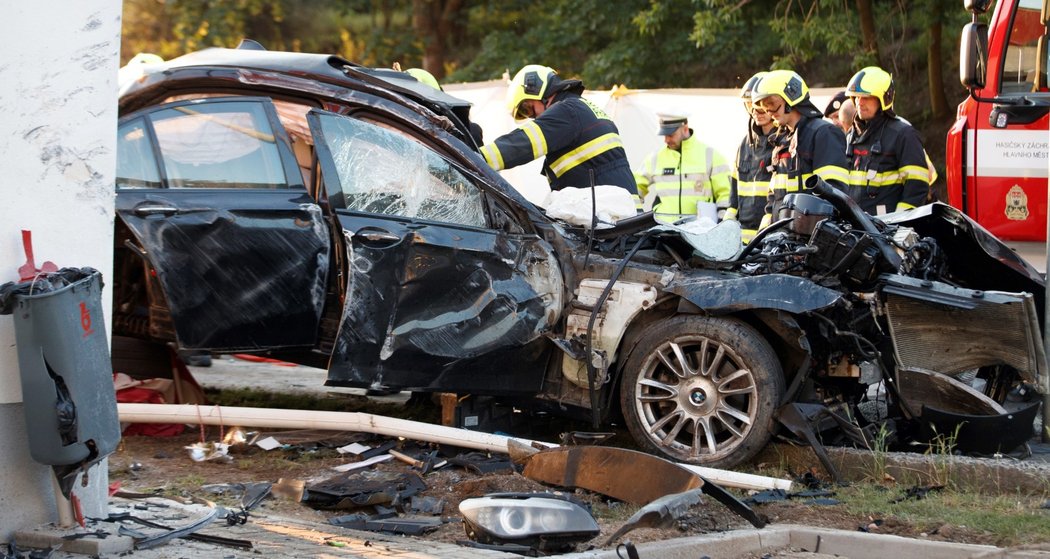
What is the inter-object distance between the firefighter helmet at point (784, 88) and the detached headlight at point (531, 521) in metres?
4.67

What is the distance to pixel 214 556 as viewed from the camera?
425cm

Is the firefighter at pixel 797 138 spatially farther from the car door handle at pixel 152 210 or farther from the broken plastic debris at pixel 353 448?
the car door handle at pixel 152 210

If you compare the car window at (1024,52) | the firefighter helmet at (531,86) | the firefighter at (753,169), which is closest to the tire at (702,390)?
the firefighter helmet at (531,86)

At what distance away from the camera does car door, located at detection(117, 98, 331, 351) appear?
20.1 feet

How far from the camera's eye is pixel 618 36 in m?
18.2

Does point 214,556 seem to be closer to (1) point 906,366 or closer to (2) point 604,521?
(2) point 604,521

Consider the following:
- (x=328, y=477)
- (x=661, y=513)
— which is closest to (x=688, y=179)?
(x=328, y=477)

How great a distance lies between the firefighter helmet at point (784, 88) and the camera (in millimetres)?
8484

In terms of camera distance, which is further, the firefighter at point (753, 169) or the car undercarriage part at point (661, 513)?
the firefighter at point (753, 169)

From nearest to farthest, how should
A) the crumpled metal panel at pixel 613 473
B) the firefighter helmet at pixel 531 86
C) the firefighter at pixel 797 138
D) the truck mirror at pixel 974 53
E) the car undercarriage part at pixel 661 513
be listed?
the car undercarriage part at pixel 661 513 < the crumpled metal panel at pixel 613 473 < the truck mirror at pixel 974 53 < the firefighter helmet at pixel 531 86 < the firefighter at pixel 797 138

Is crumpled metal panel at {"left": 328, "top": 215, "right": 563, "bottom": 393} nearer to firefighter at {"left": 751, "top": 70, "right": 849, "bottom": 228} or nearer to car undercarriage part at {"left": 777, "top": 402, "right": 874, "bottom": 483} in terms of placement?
car undercarriage part at {"left": 777, "top": 402, "right": 874, "bottom": 483}

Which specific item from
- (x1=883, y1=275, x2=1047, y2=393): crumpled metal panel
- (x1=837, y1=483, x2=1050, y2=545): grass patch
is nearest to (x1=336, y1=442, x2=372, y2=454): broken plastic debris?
(x1=837, y1=483, x2=1050, y2=545): grass patch

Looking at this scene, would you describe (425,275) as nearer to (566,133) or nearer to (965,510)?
(566,133)

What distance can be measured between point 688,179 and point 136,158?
5.20 m
